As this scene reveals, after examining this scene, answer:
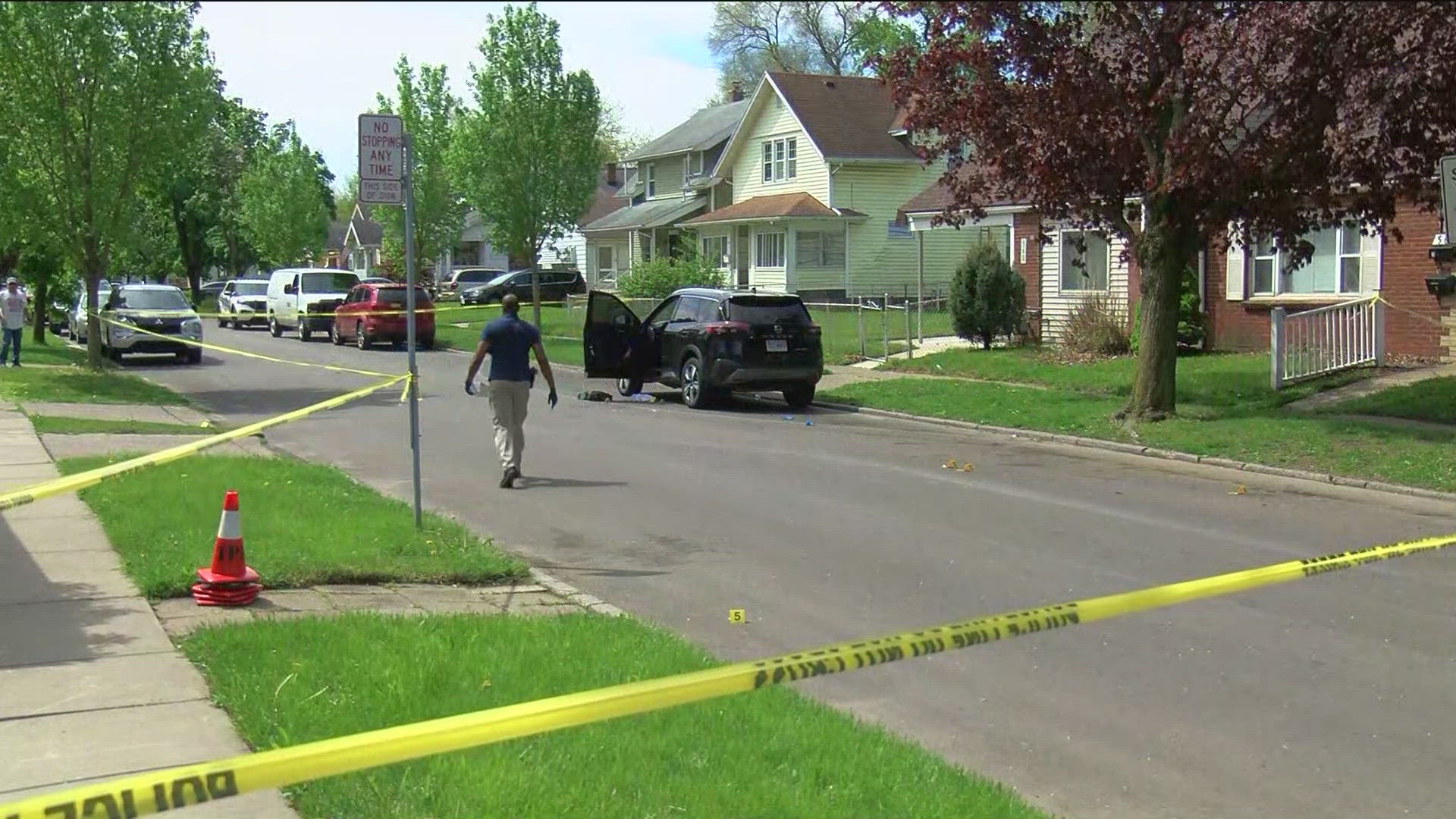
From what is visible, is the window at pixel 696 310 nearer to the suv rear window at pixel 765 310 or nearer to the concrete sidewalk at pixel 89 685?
the suv rear window at pixel 765 310

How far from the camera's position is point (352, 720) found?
18.2 ft

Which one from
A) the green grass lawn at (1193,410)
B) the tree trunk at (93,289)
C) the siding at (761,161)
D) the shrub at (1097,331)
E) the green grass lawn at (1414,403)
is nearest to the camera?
the green grass lawn at (1193,410)

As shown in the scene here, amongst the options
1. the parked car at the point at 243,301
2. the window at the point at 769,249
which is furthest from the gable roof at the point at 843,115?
the parked car at the point at 243,301

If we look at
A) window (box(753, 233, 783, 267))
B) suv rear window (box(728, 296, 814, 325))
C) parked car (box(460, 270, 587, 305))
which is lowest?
suv rear window (box(728, 296, 814, 325))

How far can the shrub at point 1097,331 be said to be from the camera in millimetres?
24297

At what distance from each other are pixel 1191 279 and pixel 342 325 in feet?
72.4

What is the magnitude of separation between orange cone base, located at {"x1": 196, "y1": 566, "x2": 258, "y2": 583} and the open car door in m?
13.4

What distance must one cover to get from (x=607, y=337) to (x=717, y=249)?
29.6 meters

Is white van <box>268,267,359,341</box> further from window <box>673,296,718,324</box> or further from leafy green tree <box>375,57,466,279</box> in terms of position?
window <box>673,296,718,324</box>

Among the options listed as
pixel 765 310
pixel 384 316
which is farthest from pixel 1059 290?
pixel 384 316

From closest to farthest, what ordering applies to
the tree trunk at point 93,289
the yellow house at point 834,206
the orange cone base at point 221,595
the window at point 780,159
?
1. the orange cone base at point 221,595
2. the tree trunk at point 93,289
3. the yellow house at point 834,206
4. the window at point 780,159

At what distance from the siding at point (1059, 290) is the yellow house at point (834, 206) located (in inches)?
622

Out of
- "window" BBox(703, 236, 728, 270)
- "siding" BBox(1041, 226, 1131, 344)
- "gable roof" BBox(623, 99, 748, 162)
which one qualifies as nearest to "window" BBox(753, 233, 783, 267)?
"window" BBox(703, 236, 728, 270)

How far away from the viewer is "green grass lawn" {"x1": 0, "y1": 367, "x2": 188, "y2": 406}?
66.2 ft
